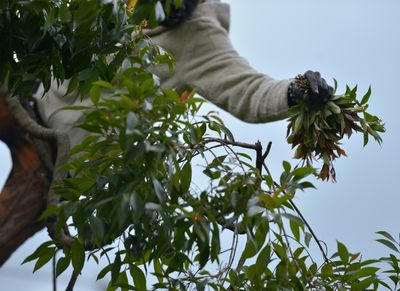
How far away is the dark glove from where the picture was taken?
1.65 metres

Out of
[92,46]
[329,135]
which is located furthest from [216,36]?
[92,46]

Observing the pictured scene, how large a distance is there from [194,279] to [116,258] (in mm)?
104

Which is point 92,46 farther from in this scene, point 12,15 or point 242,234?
point 242,234

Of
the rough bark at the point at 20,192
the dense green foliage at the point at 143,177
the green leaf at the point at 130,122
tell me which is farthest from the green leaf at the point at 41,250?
the rough bark at the point at 20,192

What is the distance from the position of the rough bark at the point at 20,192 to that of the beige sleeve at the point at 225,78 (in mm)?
418

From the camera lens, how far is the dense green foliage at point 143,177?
106 cm

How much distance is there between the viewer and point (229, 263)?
1.25 metres

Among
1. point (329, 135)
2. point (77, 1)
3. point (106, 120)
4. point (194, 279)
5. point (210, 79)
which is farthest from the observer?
point (210, 79)

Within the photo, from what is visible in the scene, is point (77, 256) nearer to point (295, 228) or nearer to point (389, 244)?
point (295, 228)

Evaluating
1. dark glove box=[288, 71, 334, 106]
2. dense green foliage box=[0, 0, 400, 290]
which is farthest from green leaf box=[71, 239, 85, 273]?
dark glove box=[288, 71, 334, 106]

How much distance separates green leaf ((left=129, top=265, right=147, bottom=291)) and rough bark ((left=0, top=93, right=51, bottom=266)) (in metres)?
1.00

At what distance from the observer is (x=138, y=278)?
1.25 m

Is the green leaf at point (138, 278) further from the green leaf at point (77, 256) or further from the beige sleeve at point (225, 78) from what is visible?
the beige sleeve at point (225, 78)

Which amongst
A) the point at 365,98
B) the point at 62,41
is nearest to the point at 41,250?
the point at 62,41
